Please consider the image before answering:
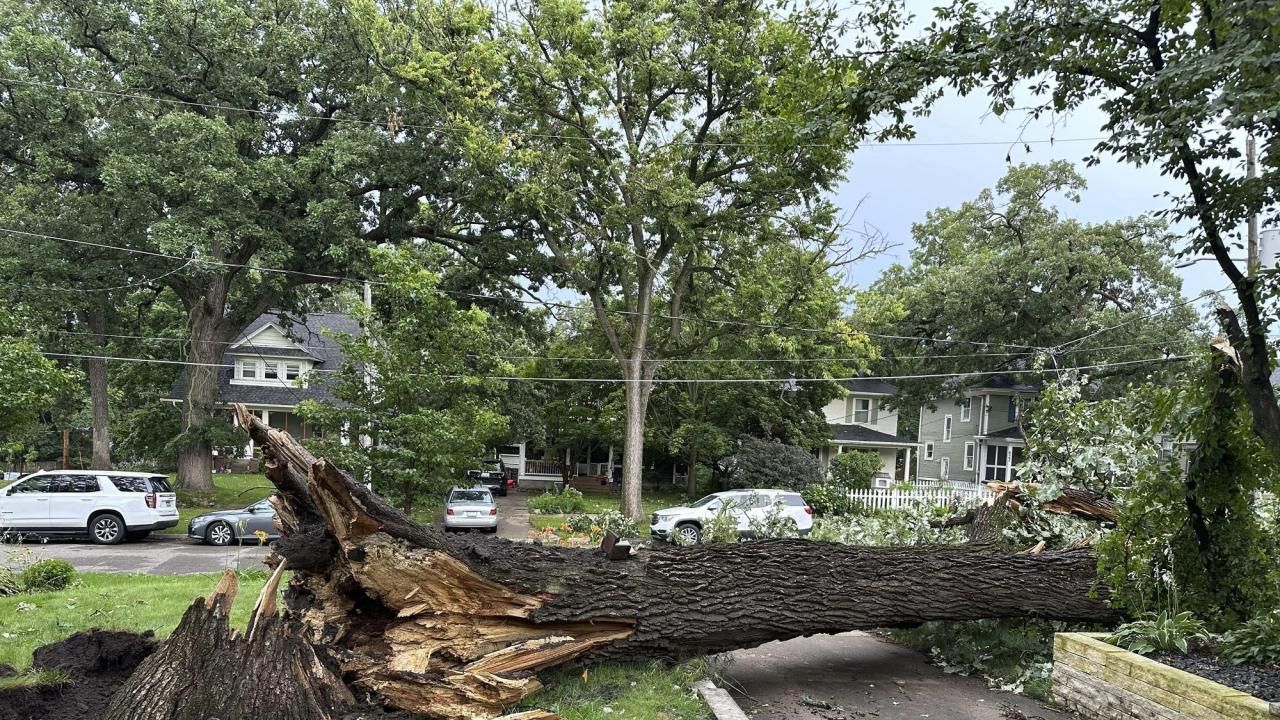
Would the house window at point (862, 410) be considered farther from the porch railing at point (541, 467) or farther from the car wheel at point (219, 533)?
the car wheel at point (219, 533)

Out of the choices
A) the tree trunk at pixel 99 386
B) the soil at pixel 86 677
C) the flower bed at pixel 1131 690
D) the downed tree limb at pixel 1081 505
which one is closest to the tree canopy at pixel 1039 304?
the downed tree limb at pixel 1081 505

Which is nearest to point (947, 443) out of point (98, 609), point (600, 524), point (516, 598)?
point (600, 524)

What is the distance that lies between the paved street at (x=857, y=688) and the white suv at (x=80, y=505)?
1409 cm

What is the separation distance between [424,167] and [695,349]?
895 centimetres

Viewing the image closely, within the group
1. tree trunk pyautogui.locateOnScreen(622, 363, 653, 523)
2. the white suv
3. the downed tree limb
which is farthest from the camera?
tree trunk pyautogui.locateOnScreen(622, 363, 653, 523)

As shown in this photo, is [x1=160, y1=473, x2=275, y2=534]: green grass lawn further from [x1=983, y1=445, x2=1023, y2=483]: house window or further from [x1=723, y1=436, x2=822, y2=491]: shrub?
[x1=983, y1=445, x2=1023, y2=483]: house window

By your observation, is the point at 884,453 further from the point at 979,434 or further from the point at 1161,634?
the point at 1161,634

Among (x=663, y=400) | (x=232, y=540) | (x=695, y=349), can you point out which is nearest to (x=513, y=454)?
(x=663, y=400)

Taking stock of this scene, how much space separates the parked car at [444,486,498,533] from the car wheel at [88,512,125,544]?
6.57 meters

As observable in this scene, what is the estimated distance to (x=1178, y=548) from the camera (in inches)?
231

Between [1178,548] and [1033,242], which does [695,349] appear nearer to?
[1033,242]

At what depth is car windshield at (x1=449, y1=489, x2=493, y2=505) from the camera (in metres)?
18.5

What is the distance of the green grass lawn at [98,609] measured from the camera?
5.98m

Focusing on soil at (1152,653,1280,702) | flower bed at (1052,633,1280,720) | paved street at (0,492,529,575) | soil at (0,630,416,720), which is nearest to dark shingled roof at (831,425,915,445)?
paved street at (0,492,529,575)
